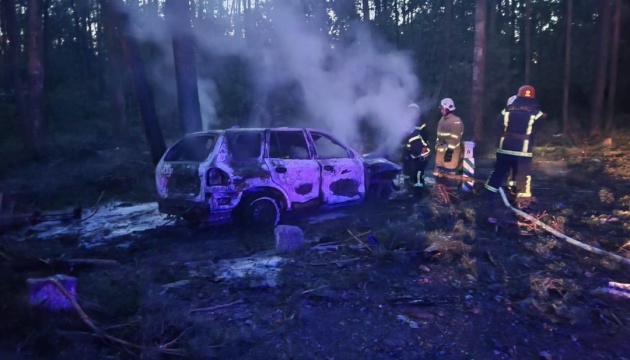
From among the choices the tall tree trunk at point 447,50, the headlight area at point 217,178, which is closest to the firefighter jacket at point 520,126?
the headlight area at point 217,178

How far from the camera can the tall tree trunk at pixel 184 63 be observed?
1091 centimetres

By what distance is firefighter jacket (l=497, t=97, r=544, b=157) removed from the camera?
24.0ft

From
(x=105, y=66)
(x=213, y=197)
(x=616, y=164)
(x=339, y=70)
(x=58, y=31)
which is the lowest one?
(x=616, y=164)

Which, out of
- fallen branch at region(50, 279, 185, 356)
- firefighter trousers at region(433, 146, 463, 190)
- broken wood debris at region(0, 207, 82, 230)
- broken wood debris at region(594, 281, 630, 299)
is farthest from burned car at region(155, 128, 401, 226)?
broken wood debris at region(594, 281, 630, 299)

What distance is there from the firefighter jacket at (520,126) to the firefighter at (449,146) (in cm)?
113

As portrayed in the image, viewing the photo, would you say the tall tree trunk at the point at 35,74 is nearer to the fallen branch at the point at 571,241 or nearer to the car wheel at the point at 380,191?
the car wheel at the point at 380,191

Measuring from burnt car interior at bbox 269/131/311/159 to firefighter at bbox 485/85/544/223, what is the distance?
3.06m

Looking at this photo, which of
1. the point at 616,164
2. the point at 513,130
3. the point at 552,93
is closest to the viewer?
the point at 513,130

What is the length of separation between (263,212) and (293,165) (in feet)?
2.83

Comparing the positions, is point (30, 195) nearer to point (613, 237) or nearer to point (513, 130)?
point (513, 130)

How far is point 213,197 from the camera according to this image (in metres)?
6.45

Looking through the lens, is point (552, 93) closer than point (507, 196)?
No

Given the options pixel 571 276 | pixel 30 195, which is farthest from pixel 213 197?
pixel 30 195

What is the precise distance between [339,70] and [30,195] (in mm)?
8767
